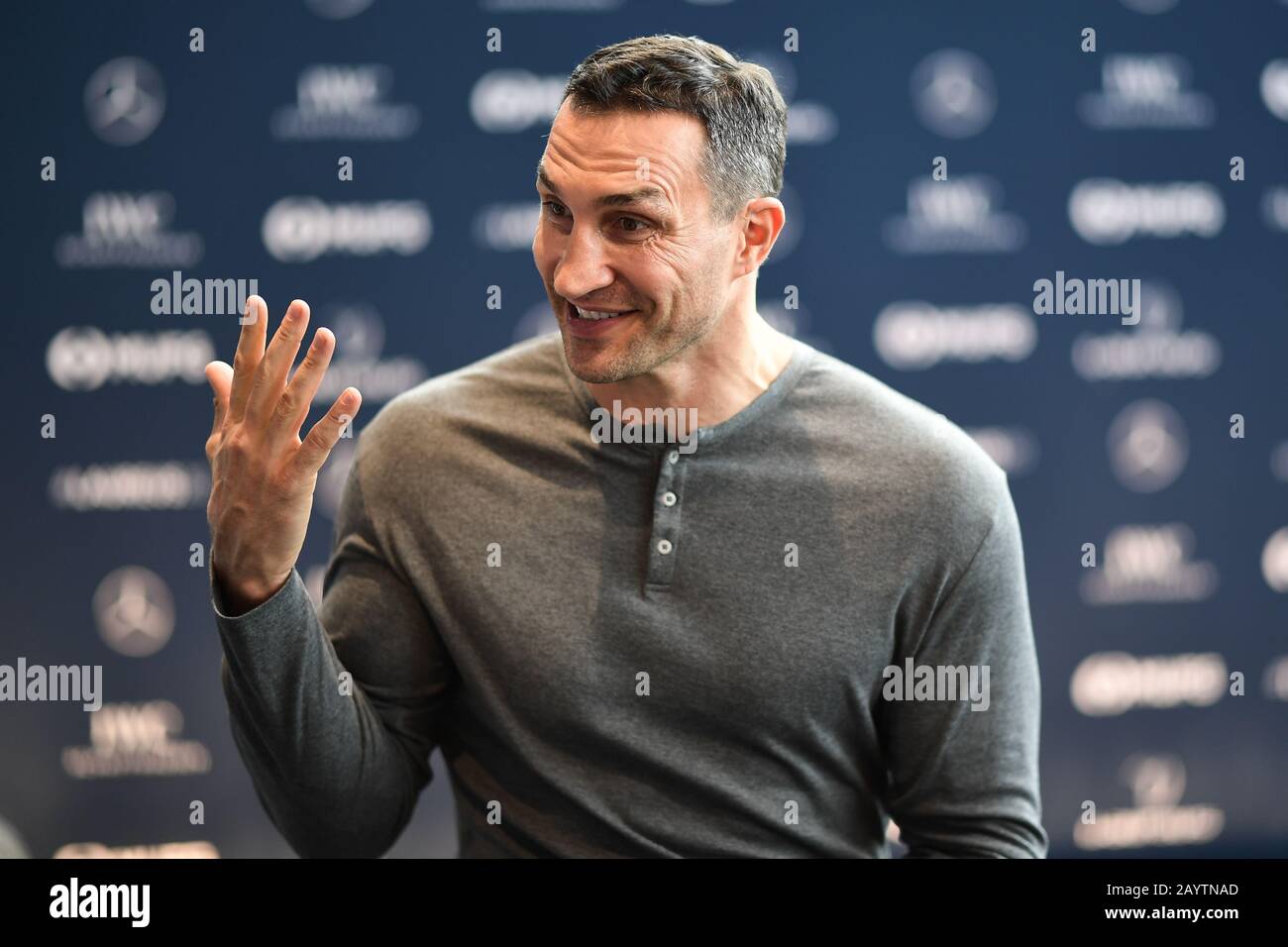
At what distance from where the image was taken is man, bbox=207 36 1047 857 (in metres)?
1.33

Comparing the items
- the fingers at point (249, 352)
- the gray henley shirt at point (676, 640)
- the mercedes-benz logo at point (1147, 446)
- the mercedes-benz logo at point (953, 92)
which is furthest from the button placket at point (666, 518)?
the mercedes-benz logo at point (1147, 446)

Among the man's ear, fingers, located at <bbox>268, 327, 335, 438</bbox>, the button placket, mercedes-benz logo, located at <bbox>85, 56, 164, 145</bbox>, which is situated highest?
mercedes-benz logo, located at <bbox>85, 56, 164, 145</bbox>

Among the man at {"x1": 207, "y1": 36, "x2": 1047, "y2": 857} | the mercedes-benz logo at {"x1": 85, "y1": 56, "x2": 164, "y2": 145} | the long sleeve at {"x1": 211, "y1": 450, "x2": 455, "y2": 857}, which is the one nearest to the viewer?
the long sleeve at {"x1": 211, "y1": 450, "x2": 455, "y2": 857}

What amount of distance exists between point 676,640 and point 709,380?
1.02 ft

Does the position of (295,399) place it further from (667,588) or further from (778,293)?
(778,293)

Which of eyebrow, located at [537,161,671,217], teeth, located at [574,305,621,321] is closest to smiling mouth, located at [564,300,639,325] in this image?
teeth, located at [574,305,621,321]

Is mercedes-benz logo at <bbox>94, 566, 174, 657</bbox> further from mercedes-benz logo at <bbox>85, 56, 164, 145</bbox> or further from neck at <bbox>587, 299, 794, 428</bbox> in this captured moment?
neck at <bbox>587, 299, 794, 428</bbox>

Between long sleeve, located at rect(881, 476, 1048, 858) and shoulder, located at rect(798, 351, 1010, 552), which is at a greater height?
shoulder, located at rect(798, 351, 1010, 552)

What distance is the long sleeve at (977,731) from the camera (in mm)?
1372

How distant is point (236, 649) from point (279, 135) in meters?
1.59

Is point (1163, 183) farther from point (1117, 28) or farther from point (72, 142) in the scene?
point (72, 142)

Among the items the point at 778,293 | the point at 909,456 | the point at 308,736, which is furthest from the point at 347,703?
the point at 778,293

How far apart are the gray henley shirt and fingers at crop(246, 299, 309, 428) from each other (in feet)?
0.96

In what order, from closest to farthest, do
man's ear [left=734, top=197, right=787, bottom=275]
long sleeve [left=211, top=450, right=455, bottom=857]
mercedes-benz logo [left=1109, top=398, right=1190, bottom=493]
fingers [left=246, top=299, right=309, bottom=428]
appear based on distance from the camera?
1. fingers [left=246, top=299, right=309, bottom=428]
2. long sleeve [left=211, top=450, right=455, bottom=857]
3. man's ear [left=734, top=197, right=787, bottom=275]
4. mercedes-benz logo [left=1109, top=398, right=1190, bottom=493]
